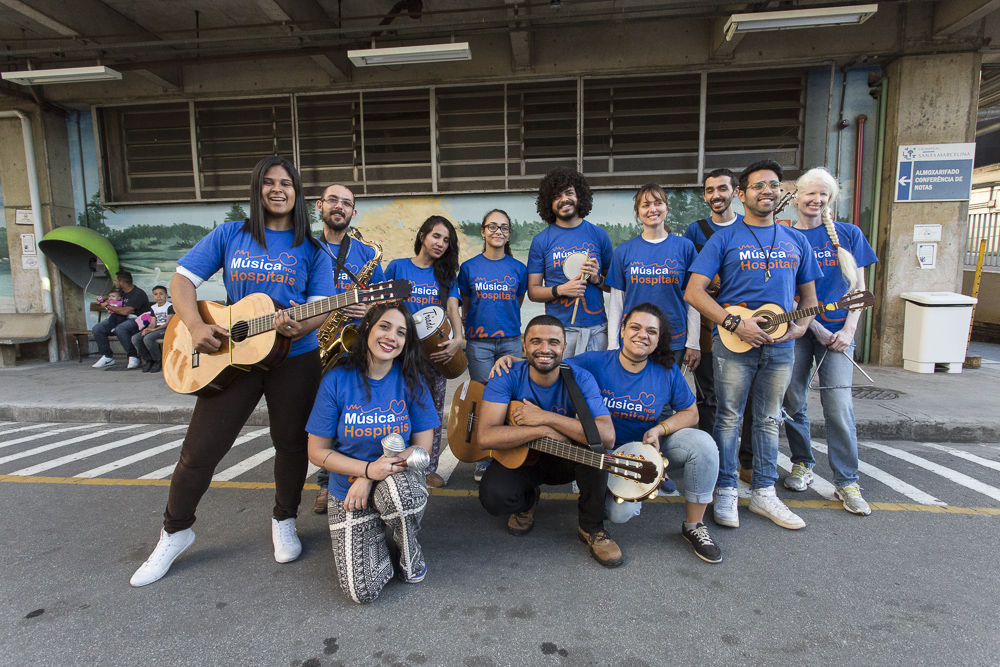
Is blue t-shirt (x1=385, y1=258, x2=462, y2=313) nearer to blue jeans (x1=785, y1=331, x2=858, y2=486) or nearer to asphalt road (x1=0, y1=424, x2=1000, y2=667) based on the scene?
asphalt road (x1=0, y1=424, x2=1000, y2=667)

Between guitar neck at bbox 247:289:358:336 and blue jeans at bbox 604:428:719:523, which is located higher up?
guitar neck at bbox 247:289:358:336

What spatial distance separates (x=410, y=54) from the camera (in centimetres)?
654

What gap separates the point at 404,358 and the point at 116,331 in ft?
25.4

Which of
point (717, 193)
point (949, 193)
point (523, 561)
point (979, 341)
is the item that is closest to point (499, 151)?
point (717, 193)

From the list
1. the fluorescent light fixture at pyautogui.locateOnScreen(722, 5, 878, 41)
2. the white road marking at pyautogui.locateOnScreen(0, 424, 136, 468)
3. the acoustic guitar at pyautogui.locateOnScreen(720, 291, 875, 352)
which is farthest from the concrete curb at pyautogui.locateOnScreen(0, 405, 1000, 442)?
the fluorescent light fixture at pyautogui.locateOnScreen(722, 5, 878, 41)

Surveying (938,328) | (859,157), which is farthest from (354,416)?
(859,157)

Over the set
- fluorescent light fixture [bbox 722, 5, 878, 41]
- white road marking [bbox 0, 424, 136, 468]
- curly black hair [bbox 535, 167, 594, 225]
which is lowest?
white road marking [bbox 0, 424, 136, 468]

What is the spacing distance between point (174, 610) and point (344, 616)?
0.81 metres

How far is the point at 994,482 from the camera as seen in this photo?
151 inches

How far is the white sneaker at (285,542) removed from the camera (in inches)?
110

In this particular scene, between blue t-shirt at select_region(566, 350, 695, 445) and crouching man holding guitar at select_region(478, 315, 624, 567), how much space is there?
18cm

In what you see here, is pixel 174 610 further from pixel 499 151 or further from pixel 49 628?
pixel 499 151

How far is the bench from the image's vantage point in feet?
28.2

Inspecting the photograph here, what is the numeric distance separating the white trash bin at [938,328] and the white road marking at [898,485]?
4.15 m
